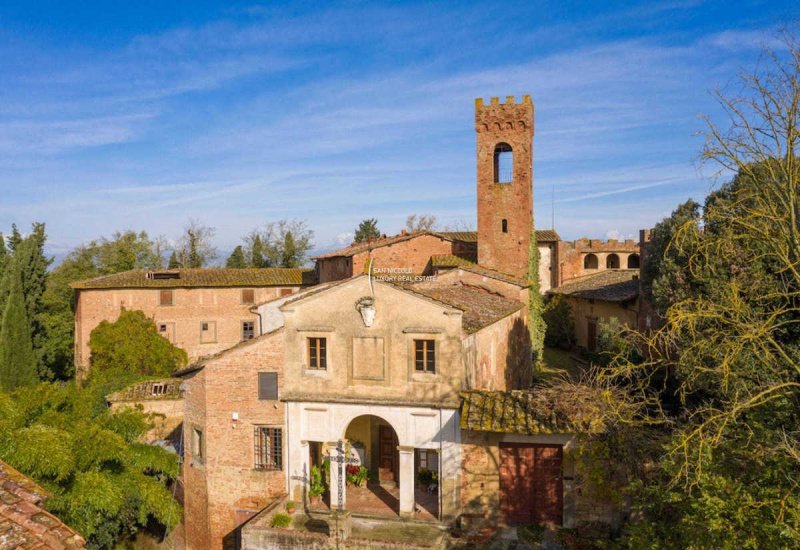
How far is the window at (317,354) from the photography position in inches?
633

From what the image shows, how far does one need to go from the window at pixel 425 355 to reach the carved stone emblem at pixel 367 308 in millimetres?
1341

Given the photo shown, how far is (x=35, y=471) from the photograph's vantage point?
41.7 feet

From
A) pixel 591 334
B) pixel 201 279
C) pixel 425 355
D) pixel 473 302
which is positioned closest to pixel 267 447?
pixel 425 355

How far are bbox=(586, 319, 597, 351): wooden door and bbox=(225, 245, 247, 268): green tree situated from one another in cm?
3921

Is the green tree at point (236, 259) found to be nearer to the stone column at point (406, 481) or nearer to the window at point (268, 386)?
the window at point (268, 386)

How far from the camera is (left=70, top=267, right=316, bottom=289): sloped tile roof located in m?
36.6

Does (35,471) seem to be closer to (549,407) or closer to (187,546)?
(187,546)

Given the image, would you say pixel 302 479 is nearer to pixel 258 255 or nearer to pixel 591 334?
pixel 591 334

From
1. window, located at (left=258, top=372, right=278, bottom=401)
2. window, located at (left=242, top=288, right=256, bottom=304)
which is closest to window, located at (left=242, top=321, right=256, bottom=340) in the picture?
window, located at (left=242, top=288, right=256, bottom=304)

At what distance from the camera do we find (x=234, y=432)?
645 inches

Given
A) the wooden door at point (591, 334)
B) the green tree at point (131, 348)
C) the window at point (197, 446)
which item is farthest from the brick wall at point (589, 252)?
the window at point (197, 446)

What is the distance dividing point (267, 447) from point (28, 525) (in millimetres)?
10354

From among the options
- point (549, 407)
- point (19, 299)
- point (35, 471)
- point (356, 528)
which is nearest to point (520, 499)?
point (549, 407)

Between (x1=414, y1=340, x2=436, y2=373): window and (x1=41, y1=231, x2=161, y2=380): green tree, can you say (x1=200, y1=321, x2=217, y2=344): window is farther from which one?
(x1=414, y1=340, x2=436, y2=373): window
